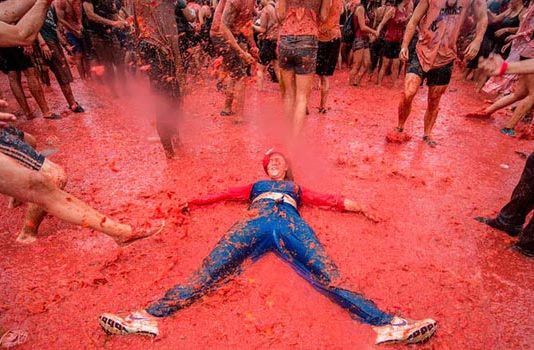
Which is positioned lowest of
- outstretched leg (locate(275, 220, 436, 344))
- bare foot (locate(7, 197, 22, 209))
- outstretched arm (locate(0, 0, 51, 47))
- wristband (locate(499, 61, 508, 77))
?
bare foot (locate(7, 197, 22, 209))

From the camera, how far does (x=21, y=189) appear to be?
211 centimetres

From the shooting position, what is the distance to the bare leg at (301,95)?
13.4 ft

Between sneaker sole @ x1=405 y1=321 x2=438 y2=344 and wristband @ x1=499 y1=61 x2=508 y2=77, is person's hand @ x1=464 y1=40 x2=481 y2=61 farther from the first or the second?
sneaker sole @ x1=405 y1=321 x2=438 y2=344

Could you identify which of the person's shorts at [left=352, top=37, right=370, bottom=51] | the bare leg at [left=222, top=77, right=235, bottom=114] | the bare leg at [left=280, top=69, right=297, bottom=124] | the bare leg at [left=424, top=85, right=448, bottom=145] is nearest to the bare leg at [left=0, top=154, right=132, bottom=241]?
the bare leg at [left=280, top=69, right=297, bottom=124]

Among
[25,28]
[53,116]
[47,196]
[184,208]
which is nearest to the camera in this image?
[25,28]

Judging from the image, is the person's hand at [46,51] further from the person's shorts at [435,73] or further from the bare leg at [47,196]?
the person's shorts at [435,73]

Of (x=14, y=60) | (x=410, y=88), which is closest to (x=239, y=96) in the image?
(x=410, y=88)

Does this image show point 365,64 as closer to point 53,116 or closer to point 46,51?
point 46,51

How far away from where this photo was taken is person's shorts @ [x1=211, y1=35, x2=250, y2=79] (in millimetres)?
5391

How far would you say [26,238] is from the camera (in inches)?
118

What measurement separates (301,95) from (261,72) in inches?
154

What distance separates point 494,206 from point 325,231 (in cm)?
210

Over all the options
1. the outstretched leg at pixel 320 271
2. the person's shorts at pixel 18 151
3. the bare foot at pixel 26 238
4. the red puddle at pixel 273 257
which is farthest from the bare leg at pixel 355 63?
the bare foot at pixel 26 238

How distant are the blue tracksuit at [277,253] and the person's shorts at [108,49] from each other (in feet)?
18.0
